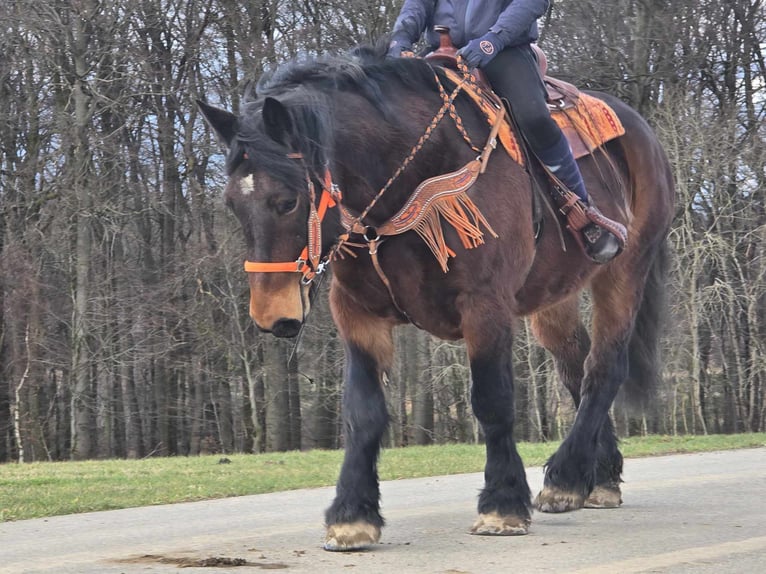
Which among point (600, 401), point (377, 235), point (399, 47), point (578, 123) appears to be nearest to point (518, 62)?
point (399, 47)

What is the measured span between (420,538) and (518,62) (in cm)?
271

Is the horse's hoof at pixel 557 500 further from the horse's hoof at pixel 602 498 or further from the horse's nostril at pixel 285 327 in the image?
the horse's nostril at pixel 285 327

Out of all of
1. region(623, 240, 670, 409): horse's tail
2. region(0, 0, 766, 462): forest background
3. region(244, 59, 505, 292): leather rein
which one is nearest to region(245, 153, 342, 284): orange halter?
region(244, 59, 505, 292): leather rein

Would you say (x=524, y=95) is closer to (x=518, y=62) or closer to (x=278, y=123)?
(x=518, y=62)

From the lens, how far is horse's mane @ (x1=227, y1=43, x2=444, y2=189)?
16.6 ft

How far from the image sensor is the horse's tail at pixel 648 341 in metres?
8.06

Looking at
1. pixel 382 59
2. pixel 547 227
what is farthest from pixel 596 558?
pixel 382 59

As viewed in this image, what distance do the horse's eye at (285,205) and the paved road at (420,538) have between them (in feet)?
5.13

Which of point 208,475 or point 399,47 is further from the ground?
point 399,47

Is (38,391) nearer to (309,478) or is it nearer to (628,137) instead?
(309,478)

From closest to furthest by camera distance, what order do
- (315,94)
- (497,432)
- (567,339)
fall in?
1. (315,94)
2. (497,432)
3. (567,339)

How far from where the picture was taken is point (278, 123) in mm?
5113

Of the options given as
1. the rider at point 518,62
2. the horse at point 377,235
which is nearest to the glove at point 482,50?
the rider at point 518,62

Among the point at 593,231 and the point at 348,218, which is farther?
the point at 593,231
